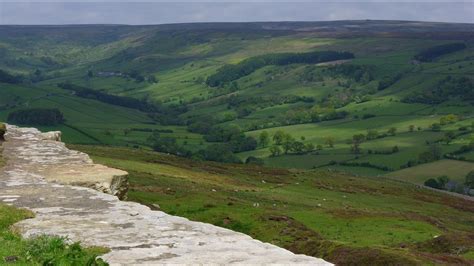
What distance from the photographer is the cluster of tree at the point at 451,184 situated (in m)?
167

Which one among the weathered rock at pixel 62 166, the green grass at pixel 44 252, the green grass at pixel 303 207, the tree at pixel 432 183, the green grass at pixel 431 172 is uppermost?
the green grass at pixel 44 252

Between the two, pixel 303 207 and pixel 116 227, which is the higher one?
pixel 116 227

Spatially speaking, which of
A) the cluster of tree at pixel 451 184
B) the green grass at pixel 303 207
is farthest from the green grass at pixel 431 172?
the green grass at pixel 303 207

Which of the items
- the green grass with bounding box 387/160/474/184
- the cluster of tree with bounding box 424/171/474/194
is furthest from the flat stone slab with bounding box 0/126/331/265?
the green grass with bounding box 387/160/474/184

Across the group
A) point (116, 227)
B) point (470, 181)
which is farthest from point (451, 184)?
point (116, 227)

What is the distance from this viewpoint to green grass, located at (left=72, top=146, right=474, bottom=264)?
57.3m

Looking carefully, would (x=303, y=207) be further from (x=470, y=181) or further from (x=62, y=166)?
(x=470, y=181)

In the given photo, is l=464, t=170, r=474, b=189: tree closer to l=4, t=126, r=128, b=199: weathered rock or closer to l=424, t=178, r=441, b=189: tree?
l=424, t=178, r=441, b=189: tree

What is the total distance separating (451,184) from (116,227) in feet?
567

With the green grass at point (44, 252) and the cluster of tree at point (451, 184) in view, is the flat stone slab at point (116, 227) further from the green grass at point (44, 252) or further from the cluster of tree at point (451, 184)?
the cluster of tree at point (451, 184)

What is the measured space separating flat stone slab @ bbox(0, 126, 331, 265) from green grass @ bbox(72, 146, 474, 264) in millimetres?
30400

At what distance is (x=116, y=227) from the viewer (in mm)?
15617

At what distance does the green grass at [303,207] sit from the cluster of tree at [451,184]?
3591cm

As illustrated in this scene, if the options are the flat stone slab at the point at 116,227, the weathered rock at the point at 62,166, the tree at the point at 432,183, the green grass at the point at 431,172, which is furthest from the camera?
the green grass at the point at 431,172
